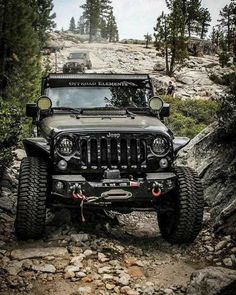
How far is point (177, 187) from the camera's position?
6.07 metres

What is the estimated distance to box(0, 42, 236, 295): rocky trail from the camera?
471 cm

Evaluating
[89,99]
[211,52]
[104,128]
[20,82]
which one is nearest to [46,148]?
[104,128]

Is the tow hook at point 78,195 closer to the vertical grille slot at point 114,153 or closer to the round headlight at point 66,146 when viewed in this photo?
the round headlight at point 66,146

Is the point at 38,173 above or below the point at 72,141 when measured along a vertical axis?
below

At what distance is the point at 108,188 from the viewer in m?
5.67

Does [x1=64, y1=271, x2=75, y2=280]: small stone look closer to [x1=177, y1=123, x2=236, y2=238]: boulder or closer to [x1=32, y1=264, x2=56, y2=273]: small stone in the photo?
[x1=32, y1=264, x2=56, y2=273]: small stone

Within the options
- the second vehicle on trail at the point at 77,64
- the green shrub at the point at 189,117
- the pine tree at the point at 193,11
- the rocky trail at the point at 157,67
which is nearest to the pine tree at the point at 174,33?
the rocky trail at the point at 157,67

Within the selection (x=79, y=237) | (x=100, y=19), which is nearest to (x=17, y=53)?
(x=79, y=237)

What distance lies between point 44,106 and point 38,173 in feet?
5.48

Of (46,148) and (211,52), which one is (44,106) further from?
(211,52)

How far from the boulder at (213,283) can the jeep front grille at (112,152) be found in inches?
69.8

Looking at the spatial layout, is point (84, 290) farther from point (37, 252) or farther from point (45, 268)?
point (37, 252)

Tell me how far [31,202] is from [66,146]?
2.72ft

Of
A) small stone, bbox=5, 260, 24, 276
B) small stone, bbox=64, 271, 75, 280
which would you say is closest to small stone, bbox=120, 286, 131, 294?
small stone, bbox=64, 271, 75, 280
